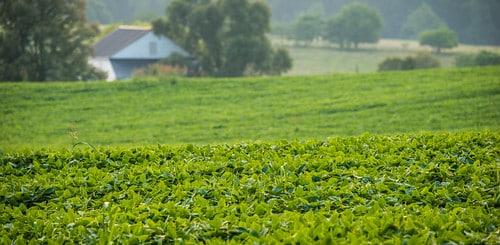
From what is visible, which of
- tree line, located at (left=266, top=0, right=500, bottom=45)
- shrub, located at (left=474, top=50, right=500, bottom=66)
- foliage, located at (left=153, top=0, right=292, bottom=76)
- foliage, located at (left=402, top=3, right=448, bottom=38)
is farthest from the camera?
foliage, located at (left=402, top=3, right=448, bottom=38)

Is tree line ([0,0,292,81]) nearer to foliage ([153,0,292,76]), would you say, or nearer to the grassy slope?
foliage ([153,0,292,76])

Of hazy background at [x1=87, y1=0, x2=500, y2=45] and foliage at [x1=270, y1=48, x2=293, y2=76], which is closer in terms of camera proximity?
foliage at [x1=270, y1=48, x2=293, y2=76]

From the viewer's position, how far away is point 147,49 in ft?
137

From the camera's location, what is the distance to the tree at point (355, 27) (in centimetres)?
6009

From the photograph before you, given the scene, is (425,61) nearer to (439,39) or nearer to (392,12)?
(439,39)

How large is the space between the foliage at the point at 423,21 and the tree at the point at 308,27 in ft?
39.9

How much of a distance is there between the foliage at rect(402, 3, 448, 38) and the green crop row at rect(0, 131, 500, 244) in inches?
2499

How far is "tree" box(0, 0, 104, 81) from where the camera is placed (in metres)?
32.1

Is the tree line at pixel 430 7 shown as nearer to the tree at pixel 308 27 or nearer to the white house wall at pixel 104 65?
the tree at pixel 308 27

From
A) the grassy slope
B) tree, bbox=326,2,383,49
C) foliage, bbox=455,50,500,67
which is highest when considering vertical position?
tree, bbox=326,2,383,49

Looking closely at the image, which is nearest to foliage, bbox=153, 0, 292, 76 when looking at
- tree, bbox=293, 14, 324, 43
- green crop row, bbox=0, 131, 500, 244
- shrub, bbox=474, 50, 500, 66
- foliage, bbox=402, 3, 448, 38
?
shrub, bbox=474, 50, 500, 66

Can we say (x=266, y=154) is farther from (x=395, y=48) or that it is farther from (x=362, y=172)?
(x=395, y=48)

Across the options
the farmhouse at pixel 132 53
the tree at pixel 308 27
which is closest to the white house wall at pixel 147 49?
the farmhouse at pixel 132 53

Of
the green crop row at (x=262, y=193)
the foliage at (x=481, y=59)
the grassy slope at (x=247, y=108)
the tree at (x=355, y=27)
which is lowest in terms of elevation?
the grassy slope at (x=247, y=108)
